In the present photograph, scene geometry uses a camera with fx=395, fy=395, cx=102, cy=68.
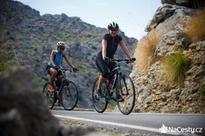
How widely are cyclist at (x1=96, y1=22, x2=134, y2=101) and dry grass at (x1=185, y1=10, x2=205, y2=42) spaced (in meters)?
3.10

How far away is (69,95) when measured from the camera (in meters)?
11.2

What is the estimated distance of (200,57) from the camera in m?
10.1

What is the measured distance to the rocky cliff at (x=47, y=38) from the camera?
73.0 meters

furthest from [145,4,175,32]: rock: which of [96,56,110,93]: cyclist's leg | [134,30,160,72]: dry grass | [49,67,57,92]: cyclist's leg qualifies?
[96,56,110,93]: cyclist's leg

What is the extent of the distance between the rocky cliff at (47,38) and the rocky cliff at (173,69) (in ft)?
176

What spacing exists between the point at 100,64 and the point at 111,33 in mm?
844

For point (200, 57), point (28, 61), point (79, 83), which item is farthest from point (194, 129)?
point (79, 83)

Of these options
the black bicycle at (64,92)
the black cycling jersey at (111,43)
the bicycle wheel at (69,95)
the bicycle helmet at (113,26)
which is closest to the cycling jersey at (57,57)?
the black bicycle at (64,92)

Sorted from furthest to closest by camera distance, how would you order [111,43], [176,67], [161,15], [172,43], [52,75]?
[161,15], [172,43], [52,75], [176,67], [111,43]

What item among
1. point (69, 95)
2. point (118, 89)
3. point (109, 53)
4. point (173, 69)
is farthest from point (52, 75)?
point (173, 69)

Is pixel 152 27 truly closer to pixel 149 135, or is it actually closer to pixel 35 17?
pixel 149 135

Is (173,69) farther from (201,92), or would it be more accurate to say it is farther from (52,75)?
(52,75)

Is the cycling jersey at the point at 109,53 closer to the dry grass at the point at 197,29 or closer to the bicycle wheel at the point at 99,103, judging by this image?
the bicycle wheel at the point at 99,103

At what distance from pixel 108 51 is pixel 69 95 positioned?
109 inches
